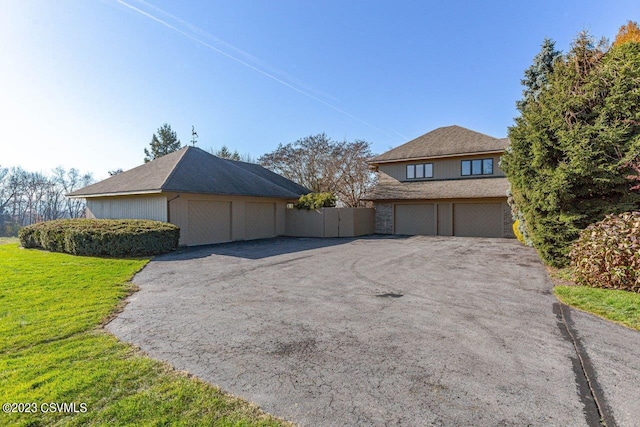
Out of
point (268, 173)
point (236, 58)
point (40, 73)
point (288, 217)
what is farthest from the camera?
point (268, 173)

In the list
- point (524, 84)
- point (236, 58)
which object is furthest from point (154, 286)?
point (524, 84)

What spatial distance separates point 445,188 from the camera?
2030cm

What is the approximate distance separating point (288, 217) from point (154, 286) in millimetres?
14061

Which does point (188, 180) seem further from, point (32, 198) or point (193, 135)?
point (32, 198)

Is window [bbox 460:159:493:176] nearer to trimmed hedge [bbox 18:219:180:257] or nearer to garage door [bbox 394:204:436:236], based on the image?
garage door [bbox 394:204:436:236]

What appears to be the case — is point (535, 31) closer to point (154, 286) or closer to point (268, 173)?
point (154, 286)

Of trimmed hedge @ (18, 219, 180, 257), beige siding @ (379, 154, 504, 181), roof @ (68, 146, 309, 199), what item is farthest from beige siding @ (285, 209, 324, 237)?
trimmed hedge @ (18, 219, 180, 257)

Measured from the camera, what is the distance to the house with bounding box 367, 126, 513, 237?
19125 millimetres

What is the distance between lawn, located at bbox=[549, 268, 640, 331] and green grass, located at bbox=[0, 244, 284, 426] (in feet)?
18.3

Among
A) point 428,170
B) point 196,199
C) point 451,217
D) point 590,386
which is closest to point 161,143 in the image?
point 196,199

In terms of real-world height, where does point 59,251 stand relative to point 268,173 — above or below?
below

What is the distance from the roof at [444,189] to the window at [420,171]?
0.56 m

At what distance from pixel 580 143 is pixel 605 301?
469 cm

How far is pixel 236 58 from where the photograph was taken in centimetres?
1571
